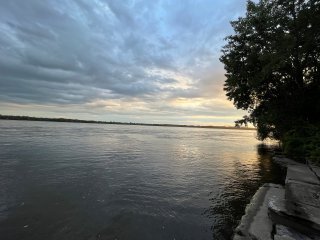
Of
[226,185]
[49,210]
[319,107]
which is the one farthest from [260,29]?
[49,210]

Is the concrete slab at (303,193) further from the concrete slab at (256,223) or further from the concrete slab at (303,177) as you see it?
the concrete slab at (256,223)

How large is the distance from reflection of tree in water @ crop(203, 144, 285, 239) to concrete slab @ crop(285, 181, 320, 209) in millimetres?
2174

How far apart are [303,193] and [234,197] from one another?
3934 mm

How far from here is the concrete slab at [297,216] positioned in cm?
697

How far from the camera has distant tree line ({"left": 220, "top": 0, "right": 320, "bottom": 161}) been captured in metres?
19.7

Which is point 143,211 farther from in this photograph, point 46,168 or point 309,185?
point 46,168

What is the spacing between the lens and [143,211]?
10.6 meters

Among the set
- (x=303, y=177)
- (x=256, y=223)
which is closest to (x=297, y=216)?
(x=256, y=223)

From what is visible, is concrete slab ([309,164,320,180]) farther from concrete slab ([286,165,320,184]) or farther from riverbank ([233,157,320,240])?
riverbank ([233,157,320,240])

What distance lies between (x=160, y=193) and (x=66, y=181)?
5.75 metres

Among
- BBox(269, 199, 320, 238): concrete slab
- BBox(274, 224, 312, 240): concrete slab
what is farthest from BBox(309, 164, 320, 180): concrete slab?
BBox(274, 224, 312, 240): concrete slab

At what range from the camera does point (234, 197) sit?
12.8m

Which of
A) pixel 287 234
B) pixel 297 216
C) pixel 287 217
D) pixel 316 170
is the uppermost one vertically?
pixel 316 170

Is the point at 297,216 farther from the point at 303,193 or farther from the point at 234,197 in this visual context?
the point at 234,197
